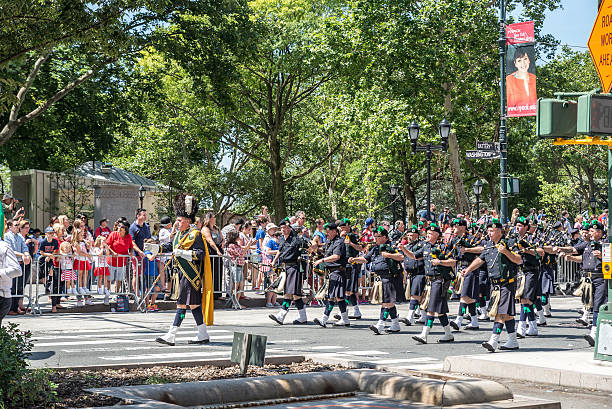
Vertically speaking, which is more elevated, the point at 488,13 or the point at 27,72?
the point at 488,13

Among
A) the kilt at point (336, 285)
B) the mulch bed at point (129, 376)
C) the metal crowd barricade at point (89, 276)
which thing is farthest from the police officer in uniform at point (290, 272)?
the mulch bed at point (129, 376)

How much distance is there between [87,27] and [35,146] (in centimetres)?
2272

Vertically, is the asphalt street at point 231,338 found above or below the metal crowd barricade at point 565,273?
below

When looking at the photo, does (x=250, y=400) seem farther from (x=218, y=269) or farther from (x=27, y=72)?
(x=27, y=72)

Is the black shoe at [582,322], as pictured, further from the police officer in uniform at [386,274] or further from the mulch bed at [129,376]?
the mulch bed at [129,376]

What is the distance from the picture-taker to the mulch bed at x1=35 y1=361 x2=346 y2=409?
7.57 meters

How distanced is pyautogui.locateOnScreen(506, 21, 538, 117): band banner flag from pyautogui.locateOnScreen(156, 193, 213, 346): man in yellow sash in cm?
1278

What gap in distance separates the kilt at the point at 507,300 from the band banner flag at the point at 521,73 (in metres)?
10.8

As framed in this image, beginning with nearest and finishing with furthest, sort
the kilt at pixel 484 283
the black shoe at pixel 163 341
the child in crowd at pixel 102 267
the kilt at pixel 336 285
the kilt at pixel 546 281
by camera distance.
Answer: the black shoe at pixel 163 341
the kilt at pixel 336 285
the kilt at pixel 484 283
the child in crowd at pixel 102 267
the kilt at pixel 546 281

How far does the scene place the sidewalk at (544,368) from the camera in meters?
9.70

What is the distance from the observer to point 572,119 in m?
10.6

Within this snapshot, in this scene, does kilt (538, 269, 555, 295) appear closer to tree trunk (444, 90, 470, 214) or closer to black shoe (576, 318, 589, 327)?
black shoe (576, 318, 589, 327)

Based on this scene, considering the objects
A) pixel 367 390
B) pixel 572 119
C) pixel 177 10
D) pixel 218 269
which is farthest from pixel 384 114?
pixel 367 390

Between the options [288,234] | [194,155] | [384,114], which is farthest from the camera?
[194,155]
